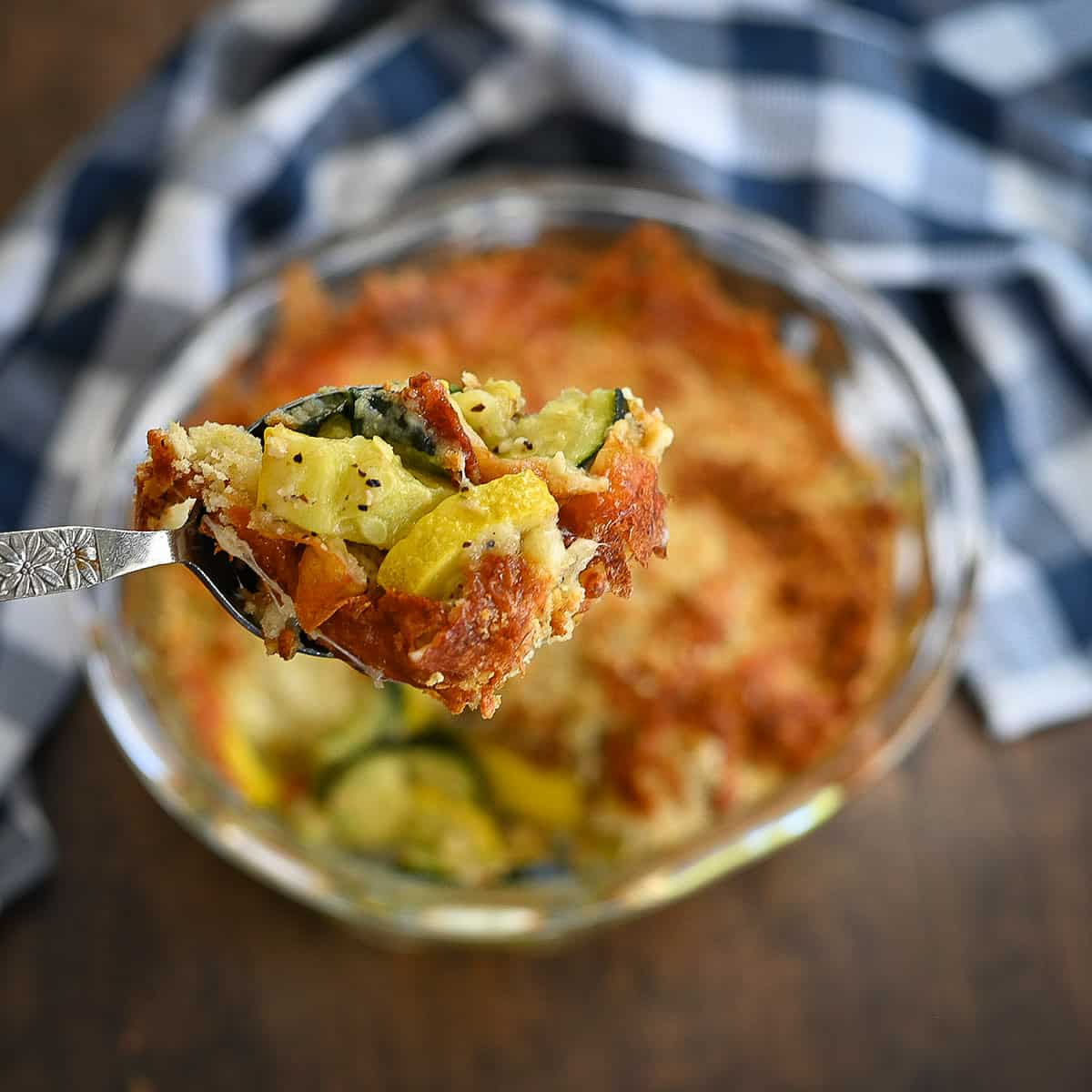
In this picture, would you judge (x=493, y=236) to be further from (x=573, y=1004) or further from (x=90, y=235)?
(x=573, y=1004)

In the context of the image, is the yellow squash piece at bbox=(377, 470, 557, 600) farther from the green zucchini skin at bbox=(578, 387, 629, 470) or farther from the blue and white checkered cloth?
the blue and white checkered cloth

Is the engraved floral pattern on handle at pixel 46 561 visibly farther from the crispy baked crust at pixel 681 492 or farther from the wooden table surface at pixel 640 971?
the wooden table surface at pixel 640 971

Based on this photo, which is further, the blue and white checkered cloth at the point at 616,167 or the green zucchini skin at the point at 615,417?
the blue and white checkered cloth at the point at 616,167

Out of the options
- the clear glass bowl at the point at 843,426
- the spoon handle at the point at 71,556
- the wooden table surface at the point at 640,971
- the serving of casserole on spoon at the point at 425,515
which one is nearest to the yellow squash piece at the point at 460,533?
the serving of casserole on spoon at the point at 425,515

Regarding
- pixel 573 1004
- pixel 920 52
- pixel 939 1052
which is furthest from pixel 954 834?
pixel 920 52

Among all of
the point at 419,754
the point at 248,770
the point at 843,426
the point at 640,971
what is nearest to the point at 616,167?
the point at 843,426

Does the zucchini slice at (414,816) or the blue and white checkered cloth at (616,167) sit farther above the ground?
the blue and white checkered cloth at (616,167)
